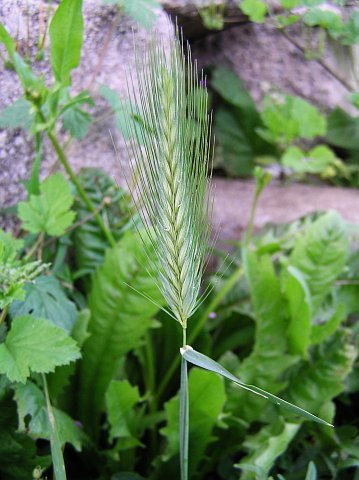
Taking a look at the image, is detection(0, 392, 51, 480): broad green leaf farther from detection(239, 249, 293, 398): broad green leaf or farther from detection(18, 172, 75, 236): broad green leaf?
detection(239, 249, 293, 398): broad green leaf

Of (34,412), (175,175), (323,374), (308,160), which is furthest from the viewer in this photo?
(308,160)

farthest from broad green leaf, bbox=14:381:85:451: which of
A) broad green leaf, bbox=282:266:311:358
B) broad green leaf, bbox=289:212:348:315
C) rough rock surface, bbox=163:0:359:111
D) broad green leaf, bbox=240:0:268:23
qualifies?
rough rock surface, bbox=163:0:359:111

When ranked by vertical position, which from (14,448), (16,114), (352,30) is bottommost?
(14,448)

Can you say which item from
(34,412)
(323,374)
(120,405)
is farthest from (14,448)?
(323,374)

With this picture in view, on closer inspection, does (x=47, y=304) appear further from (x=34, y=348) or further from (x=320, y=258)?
(x=320, y=258)

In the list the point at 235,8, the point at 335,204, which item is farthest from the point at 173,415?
the point at 235,8

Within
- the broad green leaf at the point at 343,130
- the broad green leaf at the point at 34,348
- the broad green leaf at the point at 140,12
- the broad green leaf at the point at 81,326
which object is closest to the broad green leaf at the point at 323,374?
the broad green leaf at the point at 81,326

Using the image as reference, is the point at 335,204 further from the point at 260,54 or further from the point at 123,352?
the point at 123,352

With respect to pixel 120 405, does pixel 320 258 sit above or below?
above
